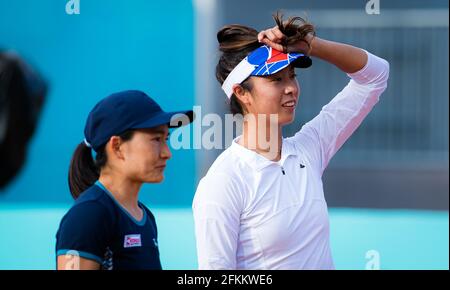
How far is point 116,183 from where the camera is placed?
219 cm

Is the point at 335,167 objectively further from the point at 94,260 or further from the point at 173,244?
→ the point at 94,260

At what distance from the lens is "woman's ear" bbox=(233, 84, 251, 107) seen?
2.38 metres

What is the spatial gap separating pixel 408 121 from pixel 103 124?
4959mm

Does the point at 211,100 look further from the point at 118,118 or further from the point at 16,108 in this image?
the point at 16,108

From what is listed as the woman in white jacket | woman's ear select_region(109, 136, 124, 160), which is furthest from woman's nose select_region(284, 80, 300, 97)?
woman's ear select_region(109, 136, 124, 160)

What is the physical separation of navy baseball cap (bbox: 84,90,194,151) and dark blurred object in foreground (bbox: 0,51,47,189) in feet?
2.15

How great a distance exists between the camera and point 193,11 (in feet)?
21.3

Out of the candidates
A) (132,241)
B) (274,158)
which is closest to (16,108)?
(132,241)

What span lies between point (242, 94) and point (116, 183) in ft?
1.54

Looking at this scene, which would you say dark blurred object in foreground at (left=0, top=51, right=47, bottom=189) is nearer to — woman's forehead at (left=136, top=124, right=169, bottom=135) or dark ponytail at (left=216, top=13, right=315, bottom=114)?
woman's forehead at (left=136, top=124, right=169, bottom=135)

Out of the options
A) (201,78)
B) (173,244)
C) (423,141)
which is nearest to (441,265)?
(173,244)

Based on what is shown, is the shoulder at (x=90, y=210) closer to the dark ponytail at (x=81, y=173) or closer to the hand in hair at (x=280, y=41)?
the dark ponytail at (x=81, y=173)

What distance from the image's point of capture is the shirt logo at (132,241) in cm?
208

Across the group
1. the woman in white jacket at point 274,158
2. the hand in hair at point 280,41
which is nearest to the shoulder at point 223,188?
the woman in white jacket at point 274,158
